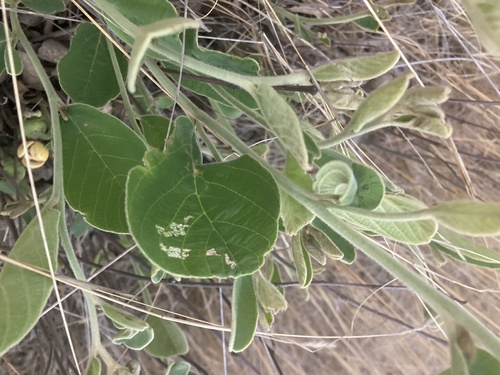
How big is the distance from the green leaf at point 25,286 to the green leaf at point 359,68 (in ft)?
0.67

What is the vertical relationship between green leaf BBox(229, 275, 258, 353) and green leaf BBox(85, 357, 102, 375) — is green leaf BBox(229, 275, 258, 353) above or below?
above

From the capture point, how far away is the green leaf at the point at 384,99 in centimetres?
29

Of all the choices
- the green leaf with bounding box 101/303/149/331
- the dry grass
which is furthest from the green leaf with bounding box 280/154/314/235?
the dry grass

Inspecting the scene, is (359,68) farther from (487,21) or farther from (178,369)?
(178,369)

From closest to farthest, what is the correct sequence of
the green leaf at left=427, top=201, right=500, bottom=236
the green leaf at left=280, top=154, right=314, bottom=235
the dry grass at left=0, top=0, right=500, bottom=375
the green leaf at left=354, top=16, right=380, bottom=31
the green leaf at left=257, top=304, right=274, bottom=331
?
the green leaf at left=427, top=201, right=500, bottom=236 < the green leaf at left=280, top=154, right=314, bottom=235 < the green leaf at left=257, top=304, right=274, bottom=331 < the green leaf at left=354, top=16, right=380, bottom=31 < the dry grass at left=0, top=0, right=500, bottom=375

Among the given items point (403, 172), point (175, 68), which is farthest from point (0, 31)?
point (403, 172)

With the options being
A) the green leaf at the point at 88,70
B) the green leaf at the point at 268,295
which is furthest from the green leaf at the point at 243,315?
the green leaf at the point at 88,70

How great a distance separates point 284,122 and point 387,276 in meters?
0.86

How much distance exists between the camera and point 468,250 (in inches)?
18.0

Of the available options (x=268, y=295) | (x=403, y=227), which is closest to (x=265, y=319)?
(x=268, y=295)

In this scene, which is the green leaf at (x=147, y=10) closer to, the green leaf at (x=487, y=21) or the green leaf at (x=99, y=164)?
the green leaf at (x=99, y=164)

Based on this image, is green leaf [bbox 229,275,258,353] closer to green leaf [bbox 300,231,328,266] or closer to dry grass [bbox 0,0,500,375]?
green leaf [bbox 300,231,328,266]

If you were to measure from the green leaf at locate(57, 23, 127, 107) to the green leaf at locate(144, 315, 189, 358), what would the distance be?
30 centimetres

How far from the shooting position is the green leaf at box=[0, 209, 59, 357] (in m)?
0.33
